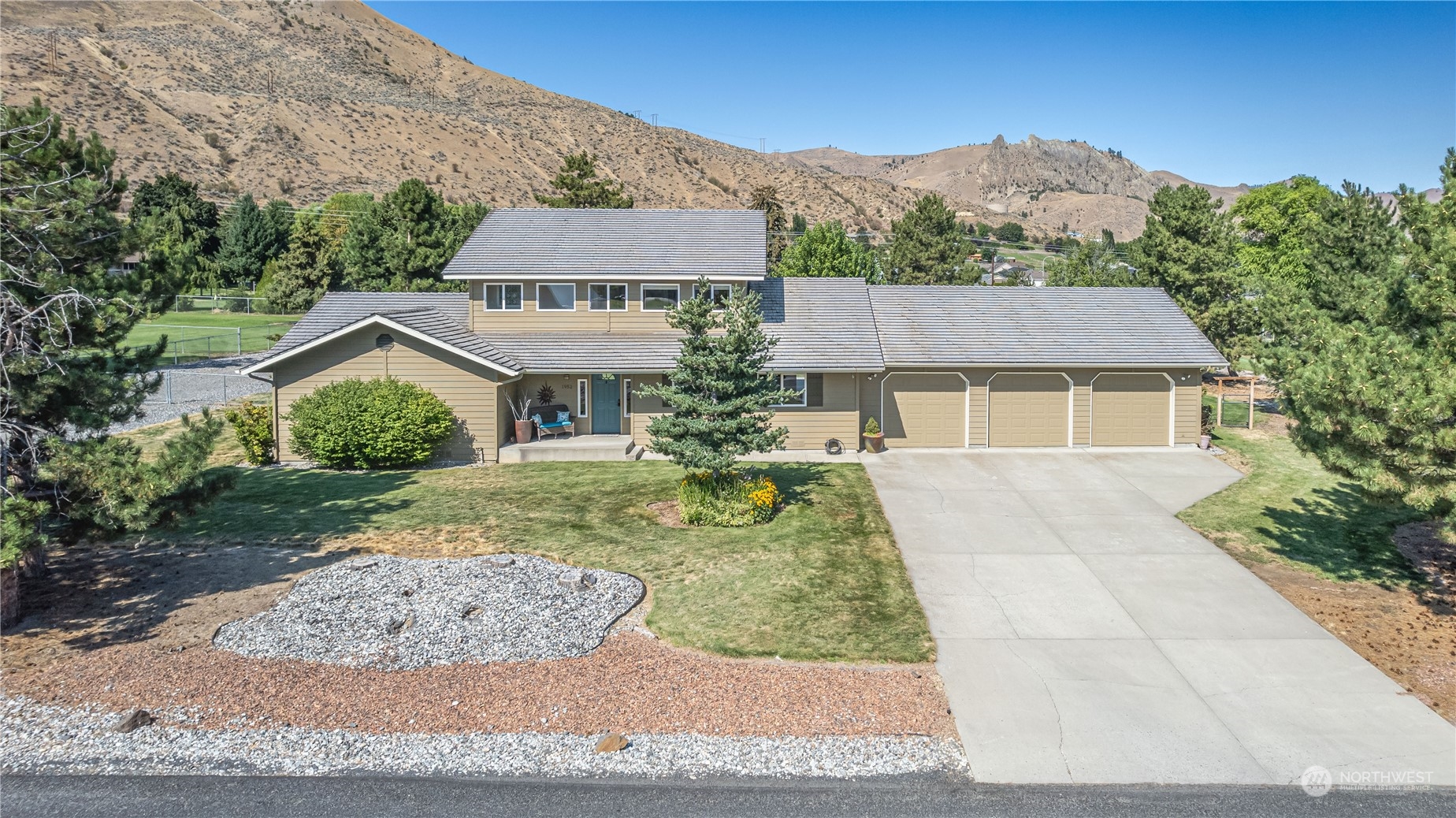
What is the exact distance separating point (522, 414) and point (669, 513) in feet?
26.9

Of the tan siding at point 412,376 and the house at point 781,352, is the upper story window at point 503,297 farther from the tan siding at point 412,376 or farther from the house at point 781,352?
the tan siding at point 412,376

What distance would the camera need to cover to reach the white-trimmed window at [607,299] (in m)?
25.0

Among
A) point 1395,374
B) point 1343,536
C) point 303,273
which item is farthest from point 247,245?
point 1395,374

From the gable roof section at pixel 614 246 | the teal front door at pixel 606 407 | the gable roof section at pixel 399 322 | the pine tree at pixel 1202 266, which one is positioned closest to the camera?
the gable roof section at pixel 399 322

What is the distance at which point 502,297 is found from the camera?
82.5 ft

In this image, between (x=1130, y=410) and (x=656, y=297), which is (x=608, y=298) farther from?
(x=1130, y=410)

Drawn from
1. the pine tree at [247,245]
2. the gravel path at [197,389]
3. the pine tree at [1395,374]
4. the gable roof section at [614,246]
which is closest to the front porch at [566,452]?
the gable roof section at [614,246]

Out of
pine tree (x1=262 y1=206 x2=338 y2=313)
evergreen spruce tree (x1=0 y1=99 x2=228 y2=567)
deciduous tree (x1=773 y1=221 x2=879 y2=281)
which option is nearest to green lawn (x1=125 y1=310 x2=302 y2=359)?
pine tree (x1=262 y1=206 x2=338 y2=313)

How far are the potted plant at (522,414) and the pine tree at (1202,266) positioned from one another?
79.8 feet

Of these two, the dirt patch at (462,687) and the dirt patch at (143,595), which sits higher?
the dirt patch at (143,595)

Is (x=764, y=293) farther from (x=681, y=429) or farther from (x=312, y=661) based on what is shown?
(x=312, y=661)

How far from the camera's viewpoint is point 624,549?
14883mm

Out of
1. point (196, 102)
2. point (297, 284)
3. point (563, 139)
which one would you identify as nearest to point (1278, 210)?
point (297, 284)

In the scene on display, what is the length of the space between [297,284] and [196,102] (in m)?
48.7
